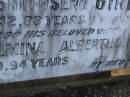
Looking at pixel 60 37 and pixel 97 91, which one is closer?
pixel 60 37

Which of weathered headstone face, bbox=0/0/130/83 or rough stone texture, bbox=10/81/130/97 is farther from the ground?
weathered headstone face, bbox=0/0/130/83

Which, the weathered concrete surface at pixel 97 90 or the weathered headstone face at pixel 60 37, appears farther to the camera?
the weathered concrete surface at pixel 97 90

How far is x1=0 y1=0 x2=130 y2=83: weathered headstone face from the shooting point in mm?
2514

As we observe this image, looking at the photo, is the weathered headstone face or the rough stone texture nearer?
the weathered headstone face

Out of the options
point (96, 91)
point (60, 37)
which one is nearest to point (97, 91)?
point (96, 91)

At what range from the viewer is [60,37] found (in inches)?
106

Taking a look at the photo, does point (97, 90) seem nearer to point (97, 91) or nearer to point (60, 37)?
point (97, 91)

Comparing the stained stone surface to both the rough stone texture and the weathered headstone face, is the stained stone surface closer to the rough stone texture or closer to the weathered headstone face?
the rough stone texture

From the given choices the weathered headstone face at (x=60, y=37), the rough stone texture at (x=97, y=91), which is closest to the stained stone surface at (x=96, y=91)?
the rough stone texture at (x=97, y=91)

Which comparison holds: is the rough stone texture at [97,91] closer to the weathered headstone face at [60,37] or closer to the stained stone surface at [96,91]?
the stained stone surface at [96,91]

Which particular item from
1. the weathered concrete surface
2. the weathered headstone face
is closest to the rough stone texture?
the weathered concrete surface

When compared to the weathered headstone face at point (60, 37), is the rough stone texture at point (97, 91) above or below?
below

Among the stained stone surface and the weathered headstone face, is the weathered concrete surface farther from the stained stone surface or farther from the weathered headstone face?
the weathered headstone face

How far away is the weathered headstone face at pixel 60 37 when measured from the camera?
99.0 inches
